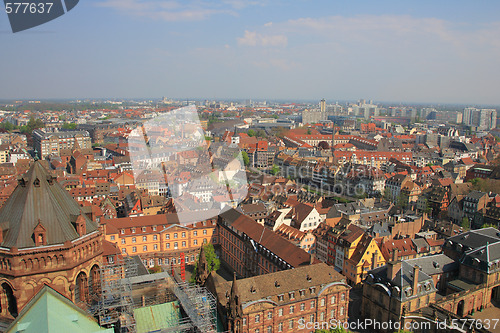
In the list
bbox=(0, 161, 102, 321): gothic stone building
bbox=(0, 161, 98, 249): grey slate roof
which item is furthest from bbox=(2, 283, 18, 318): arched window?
bbox=(0, 161, 98, 249): grey slate roof

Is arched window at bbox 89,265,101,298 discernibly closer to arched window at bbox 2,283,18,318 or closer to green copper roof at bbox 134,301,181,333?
green copper roof at bbox 134,301,181,333

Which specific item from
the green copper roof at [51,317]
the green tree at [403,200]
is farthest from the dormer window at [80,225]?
the green tree at [403,200]

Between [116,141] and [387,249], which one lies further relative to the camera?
[116,141]

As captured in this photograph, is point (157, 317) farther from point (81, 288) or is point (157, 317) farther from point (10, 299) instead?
point (10, 299)

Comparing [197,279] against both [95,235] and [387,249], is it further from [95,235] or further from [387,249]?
[387,249]

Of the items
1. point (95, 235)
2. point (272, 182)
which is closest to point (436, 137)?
point (272, 182)

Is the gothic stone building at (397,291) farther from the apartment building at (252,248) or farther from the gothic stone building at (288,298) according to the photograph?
the apartment building at (252,248)

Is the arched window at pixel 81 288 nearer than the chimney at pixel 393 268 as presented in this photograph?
Yes
